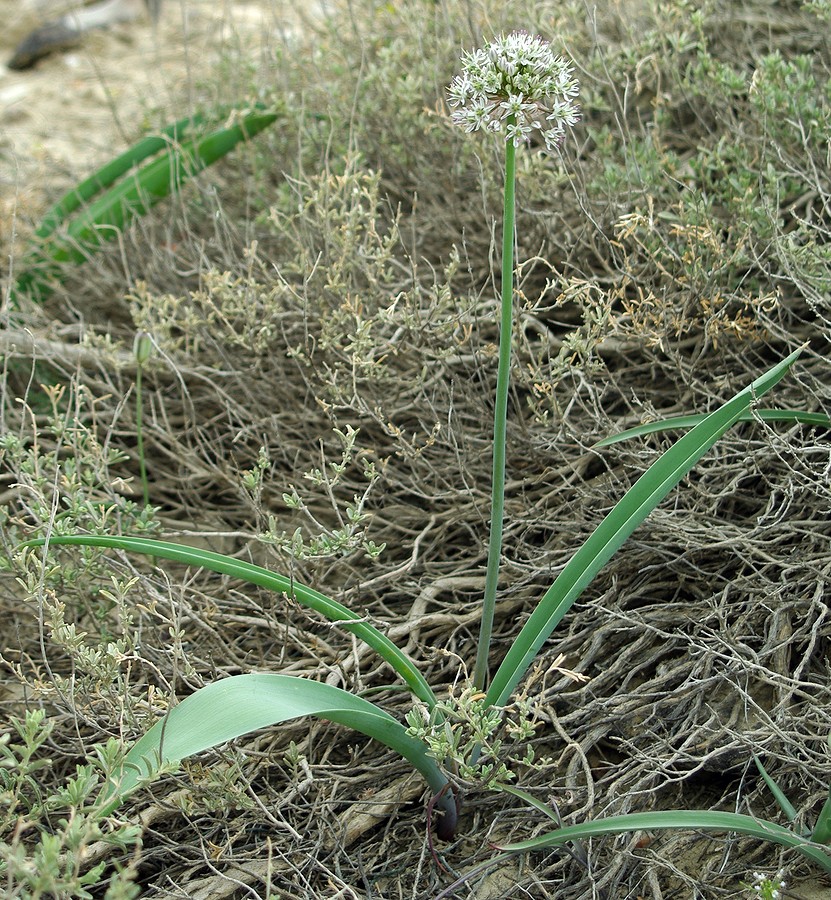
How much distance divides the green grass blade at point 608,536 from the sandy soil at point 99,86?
6.84 ft

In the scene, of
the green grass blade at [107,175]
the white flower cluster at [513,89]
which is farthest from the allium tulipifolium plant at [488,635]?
the green grass blade at [107,175]

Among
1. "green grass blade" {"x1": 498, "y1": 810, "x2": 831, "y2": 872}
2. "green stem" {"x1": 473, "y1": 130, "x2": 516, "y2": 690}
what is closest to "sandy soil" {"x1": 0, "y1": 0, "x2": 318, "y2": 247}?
"green stem" {"x1": 473, "y1": 130, "x2": 516, "y2": 690}

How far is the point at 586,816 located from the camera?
147cm

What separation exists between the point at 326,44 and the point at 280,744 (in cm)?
220

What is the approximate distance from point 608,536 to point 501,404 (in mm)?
276

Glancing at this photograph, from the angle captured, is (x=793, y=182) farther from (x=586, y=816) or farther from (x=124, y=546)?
(x=124, y=546)

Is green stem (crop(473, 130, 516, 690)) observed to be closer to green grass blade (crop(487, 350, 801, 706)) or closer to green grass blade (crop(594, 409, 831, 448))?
green grass blade (crop(487, 350, 801, 706))

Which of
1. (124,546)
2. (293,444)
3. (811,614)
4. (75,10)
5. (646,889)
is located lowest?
(646,889)

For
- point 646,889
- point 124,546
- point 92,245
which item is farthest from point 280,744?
point 92,245

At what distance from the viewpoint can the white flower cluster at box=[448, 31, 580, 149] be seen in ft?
3.98

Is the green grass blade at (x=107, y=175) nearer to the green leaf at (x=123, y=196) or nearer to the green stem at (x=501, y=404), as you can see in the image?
the green leaf at (x=123, y=196)

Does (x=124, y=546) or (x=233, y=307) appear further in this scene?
(x=233, y=307)

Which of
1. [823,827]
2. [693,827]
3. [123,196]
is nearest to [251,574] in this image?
[693,827]

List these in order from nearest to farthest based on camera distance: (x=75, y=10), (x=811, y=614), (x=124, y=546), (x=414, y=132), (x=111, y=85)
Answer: (x=124, y=546) → (x=811, y=614) → (x=414, y=132) → (x=111, y=85) → (x=75, y=10)
